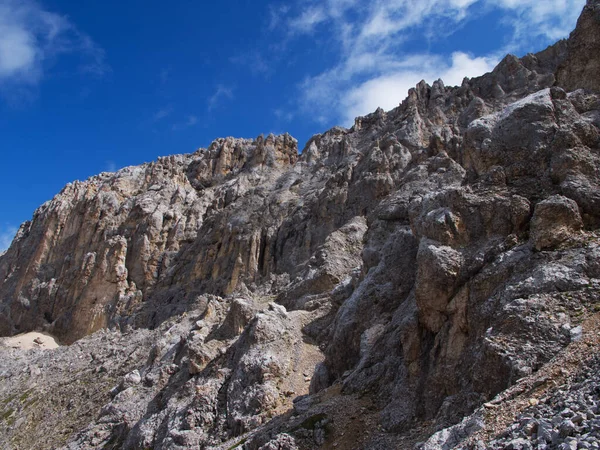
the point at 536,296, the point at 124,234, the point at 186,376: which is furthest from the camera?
the point at 124,234

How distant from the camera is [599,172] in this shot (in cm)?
2439

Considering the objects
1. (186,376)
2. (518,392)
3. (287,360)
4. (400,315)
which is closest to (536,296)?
(518,392)

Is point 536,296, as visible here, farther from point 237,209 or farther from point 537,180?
point 237,209

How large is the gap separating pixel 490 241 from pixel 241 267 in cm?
5312

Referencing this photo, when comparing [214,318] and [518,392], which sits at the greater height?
[214,318]

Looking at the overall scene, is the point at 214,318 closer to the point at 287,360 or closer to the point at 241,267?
the point at 287,360

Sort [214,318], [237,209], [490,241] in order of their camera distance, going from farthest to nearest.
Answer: [237,209], [214,318], [490,241]

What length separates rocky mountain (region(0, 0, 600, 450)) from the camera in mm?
18375

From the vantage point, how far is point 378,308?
3362 centimetres

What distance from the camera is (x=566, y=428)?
12391 millimetres

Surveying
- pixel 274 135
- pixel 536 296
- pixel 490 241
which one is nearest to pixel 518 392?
pixel 536 296

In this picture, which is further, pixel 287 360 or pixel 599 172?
pixel 287 360

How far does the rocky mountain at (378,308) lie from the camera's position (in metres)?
18.4

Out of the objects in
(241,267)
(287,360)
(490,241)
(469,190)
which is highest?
(241,267)
